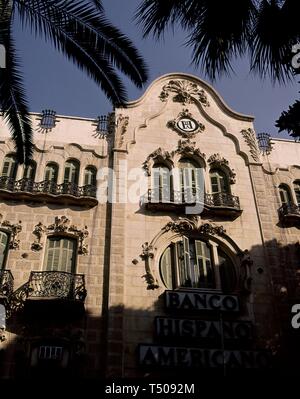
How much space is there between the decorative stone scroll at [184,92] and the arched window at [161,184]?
4.01 meters

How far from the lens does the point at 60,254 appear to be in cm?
1628

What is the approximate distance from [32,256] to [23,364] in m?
3.67

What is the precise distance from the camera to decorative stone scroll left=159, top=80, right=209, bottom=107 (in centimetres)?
2172

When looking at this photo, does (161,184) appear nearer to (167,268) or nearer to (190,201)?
(190,201)

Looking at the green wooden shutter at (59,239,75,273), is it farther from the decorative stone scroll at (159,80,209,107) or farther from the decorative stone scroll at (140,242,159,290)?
the decorative stone scroll at (159,80,209,107)

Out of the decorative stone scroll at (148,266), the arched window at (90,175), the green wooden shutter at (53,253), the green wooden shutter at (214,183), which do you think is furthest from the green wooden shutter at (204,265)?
the green wooden shutter at (53,253)

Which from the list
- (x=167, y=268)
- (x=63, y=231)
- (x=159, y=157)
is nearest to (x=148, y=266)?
(x=167, y=268)

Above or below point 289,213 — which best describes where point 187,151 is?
above

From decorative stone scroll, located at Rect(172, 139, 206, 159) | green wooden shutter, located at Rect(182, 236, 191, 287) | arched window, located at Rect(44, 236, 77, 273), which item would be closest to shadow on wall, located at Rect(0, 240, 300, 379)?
green wooden shutter, located at Rect(182, 236, 191, 287)

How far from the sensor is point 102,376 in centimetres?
1366

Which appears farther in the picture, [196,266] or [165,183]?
[165,183]

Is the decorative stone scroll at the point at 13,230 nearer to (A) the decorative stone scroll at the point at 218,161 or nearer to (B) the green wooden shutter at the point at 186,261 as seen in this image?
(B) the green wooden shutter at the point at 186,261

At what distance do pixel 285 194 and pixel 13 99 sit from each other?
13.2m

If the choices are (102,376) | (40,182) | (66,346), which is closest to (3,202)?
(40,182)
